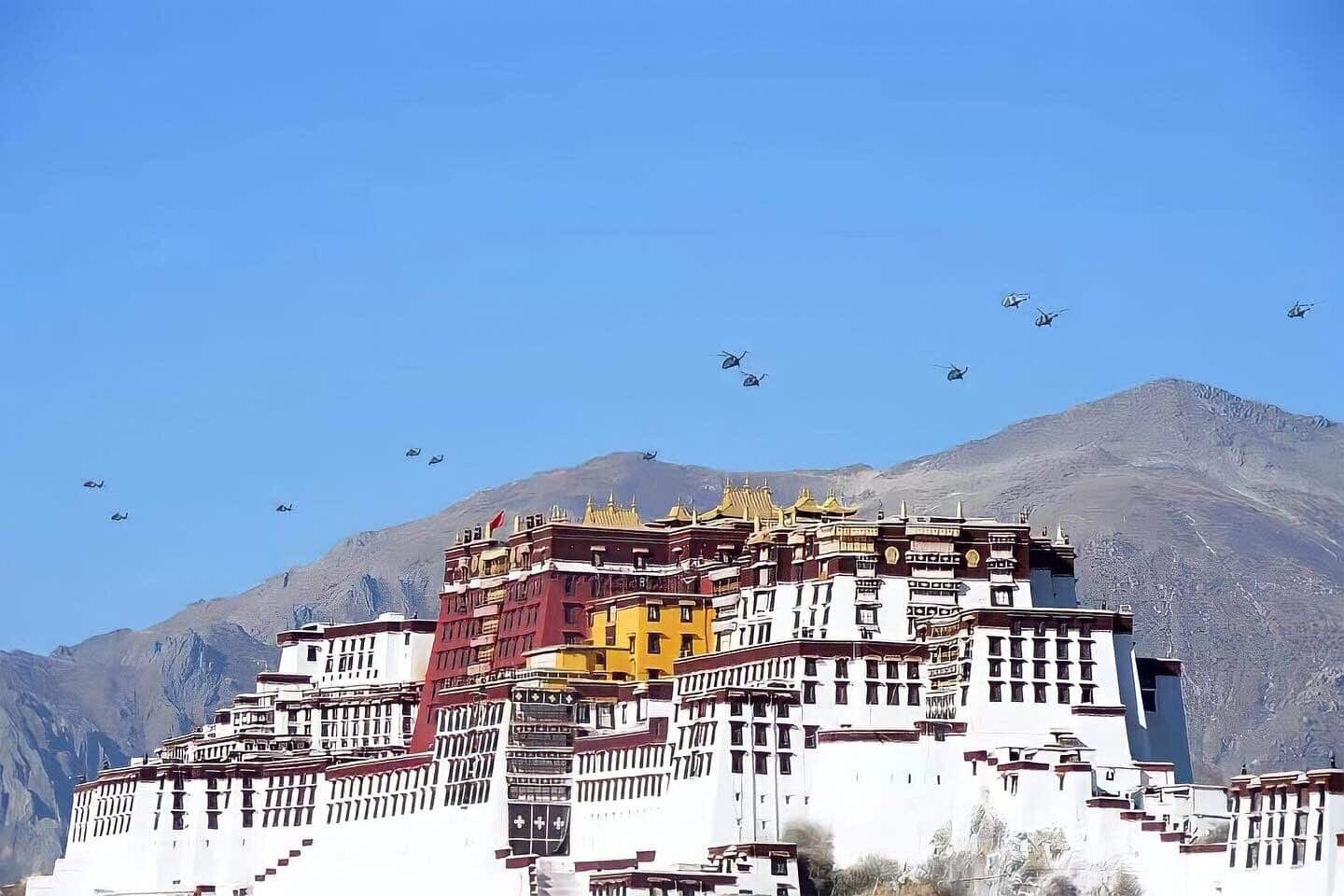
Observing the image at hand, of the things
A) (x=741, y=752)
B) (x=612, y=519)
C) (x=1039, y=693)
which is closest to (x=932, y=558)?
(x=1039, y=693)

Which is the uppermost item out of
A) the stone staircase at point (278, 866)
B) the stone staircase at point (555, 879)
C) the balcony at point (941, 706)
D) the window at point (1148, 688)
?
the window at point (1148, 688)

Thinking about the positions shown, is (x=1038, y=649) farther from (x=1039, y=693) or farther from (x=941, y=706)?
(x=941, y=706)

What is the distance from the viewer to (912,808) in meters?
154

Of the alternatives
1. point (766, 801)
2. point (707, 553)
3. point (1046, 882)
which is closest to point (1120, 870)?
point (1046, 882)

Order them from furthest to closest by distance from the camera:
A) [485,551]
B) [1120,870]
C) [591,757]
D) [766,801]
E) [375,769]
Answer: [485,551] → [375,769] → [591,757] → [766,801] → [1120,870]

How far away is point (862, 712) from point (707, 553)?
29327 mm

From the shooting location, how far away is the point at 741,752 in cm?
15575

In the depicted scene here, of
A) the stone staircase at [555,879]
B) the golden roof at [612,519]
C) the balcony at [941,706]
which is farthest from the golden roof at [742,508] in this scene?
the stone staircase at [555,879]

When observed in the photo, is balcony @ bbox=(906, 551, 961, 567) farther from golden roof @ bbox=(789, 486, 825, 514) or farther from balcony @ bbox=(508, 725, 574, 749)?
balcony @ bbox=(508, 725, 574, 749)

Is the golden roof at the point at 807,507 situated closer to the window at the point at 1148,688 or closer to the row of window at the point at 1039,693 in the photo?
A: the window at the point at 1148,688

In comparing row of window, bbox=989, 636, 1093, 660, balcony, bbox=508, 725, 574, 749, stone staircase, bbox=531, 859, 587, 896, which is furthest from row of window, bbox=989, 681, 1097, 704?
balcony, bbox=508, 725, 574, 749

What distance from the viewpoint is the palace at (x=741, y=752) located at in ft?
487

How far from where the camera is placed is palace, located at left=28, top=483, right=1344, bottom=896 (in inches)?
5846

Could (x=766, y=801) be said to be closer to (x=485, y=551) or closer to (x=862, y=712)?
(x=862, y=712)
